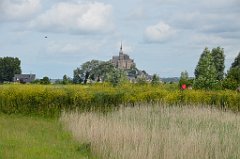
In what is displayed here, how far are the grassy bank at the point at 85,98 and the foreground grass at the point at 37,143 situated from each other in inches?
175

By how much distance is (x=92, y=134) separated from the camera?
39.9ft

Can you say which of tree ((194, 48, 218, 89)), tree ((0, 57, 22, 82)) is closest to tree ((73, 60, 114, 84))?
tree ((0, 57, 22, 82))

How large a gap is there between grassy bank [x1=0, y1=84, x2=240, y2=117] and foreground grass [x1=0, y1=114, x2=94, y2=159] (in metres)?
4.44

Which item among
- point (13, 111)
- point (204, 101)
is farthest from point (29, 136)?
point (204, 101)

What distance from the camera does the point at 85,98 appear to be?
21594 millimetres

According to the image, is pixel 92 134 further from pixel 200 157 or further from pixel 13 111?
pixel 13 111

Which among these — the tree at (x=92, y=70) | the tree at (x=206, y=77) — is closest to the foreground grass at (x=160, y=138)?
the tree at (x=206, y=77)

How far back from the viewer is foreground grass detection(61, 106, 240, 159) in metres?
9.50

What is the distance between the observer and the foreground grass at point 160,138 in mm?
9500

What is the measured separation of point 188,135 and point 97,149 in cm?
222

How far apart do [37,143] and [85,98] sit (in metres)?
9.23

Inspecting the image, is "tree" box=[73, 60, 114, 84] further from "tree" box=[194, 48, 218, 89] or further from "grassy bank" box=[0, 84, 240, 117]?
"grassy bank" box=[0, 84, 240, 117]

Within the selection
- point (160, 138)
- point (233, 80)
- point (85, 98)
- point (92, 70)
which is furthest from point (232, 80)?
point (92, 70)

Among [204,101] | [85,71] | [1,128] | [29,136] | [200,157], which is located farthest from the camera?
[85,71]
